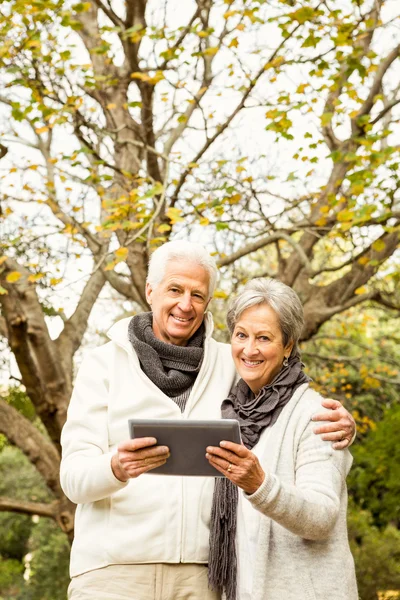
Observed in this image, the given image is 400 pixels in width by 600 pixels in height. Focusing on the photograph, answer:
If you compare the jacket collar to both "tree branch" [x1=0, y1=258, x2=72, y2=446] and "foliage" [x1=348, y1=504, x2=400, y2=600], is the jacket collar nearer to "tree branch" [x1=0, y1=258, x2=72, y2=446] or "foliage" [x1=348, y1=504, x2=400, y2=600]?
"tree branch" [x1=0, y1=258, x2=72, y2=446]

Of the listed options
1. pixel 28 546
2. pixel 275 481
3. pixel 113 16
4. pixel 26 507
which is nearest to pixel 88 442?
pixel 275 481

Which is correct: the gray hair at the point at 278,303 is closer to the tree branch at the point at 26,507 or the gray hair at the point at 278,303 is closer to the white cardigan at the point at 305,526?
the white cardigan at the point at 305,526

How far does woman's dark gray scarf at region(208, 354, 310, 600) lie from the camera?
97.8 inches

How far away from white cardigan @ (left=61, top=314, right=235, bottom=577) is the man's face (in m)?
0.17

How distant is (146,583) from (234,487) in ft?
1.36

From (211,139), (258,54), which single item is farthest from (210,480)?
(258,54)

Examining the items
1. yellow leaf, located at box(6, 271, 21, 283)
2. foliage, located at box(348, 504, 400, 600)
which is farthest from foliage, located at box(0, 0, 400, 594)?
foliage, located at box(348, 504, 400, 600)

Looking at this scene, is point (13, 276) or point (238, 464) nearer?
point (238, 464)

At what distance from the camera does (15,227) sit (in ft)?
24.5

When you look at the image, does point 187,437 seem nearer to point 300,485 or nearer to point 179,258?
point 300,485

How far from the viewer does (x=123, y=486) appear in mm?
2473

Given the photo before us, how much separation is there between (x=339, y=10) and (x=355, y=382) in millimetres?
8988

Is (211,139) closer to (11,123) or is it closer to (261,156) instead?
(261,156)

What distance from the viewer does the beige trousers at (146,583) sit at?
8.34ft
